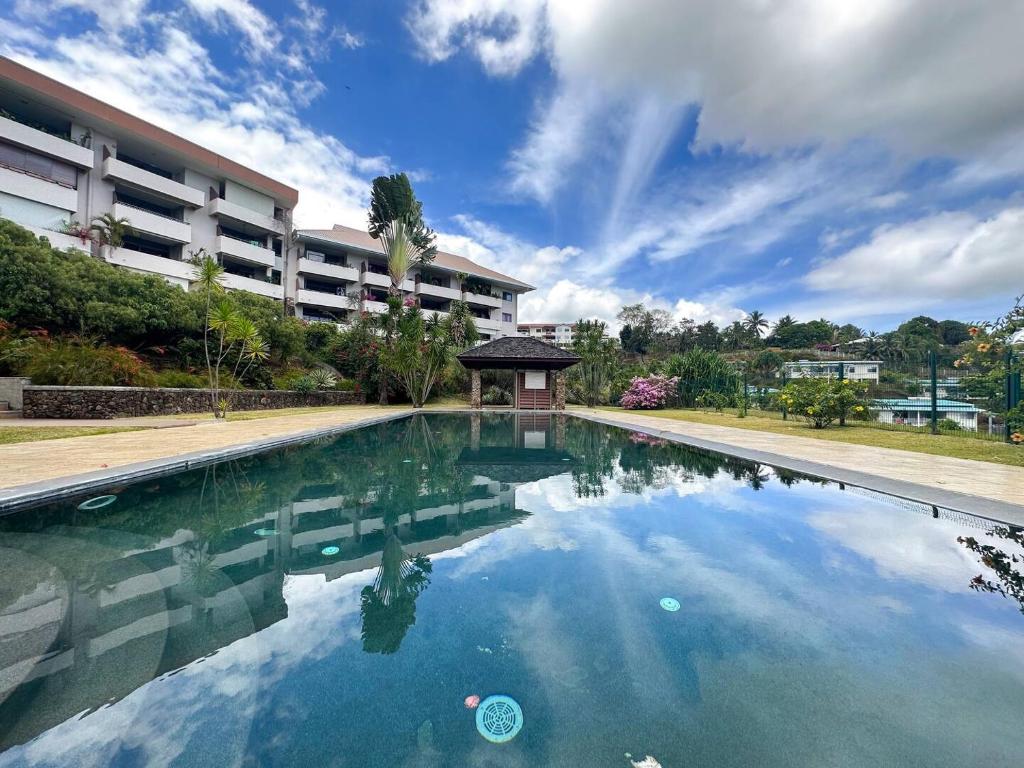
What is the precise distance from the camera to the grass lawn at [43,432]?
26.3ft

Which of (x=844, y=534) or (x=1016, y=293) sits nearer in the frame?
(x=844, y=534)

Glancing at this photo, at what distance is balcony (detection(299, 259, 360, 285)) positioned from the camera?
1186 inches

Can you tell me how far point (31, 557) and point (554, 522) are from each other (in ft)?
14.6

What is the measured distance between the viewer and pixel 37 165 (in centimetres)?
1942

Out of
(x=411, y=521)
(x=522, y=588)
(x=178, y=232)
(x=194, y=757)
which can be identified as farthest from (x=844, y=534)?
(x=178, y=232)

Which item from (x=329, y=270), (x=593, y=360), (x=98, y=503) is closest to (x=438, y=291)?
(x=329, y=270)

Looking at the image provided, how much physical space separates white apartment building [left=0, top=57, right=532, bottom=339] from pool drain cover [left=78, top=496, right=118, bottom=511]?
22283mm

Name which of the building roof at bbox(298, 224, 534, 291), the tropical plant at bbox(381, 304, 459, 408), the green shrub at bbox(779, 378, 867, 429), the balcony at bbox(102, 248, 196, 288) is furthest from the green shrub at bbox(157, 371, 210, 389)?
the green shrub at bbox(779, 378, 867, 429)

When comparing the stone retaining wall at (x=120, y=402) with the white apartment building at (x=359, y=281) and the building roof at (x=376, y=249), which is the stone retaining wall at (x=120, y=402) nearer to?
the white apartment building at (x=359, y=281)

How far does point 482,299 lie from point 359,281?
440 inches

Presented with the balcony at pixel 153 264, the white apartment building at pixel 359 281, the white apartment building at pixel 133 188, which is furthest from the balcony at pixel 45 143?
the white apartment building at pixel 359 281

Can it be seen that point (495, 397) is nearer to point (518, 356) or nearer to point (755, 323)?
point (518, 356)

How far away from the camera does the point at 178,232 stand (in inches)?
935

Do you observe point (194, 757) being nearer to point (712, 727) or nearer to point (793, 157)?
point (712, 727)
